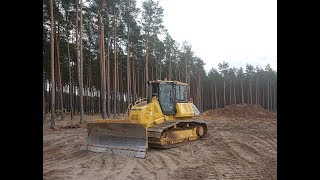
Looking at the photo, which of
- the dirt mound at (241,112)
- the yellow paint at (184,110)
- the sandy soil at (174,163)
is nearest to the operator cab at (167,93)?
the yellow paint at (184,110)

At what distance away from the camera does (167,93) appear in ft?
44.7

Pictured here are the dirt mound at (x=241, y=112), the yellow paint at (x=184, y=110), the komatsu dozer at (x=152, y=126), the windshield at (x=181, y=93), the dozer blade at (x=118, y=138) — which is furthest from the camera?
the dirt mound at (x=241, y=112)

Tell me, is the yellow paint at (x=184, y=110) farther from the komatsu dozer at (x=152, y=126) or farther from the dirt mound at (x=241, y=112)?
the dirt mound at (x=241, y=112)

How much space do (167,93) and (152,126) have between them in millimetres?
2079

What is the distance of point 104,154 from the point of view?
11.1 m

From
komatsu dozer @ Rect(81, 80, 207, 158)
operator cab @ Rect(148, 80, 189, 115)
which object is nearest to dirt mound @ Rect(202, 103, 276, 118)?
komatsu dozer @ Rect(81, 80, 207, 158)

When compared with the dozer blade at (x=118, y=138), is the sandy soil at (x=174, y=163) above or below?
below

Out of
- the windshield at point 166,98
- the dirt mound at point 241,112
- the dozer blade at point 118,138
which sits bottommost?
the dirt mound at point 241,112

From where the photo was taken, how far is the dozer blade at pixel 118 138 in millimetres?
10805

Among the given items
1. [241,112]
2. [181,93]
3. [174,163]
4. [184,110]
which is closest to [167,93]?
[181,93]

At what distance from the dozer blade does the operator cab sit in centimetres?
266

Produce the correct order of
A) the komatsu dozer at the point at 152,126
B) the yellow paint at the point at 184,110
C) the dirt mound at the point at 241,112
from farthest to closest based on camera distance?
1. the dirt mound at the point at 241,112
2. the yellow paint at the point at 184,110
3. the komatsu dozer at the point at 152,126

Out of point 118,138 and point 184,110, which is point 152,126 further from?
point 184,110
